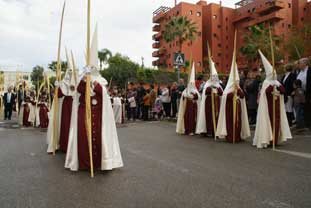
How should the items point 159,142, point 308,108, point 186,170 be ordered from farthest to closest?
point 308,108
point 159,142
point 186,170

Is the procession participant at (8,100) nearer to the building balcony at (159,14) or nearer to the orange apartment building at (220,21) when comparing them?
the orange apartment building at (220,21)

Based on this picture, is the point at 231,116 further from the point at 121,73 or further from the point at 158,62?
the point at 158,62

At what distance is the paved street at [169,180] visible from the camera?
4.15 m

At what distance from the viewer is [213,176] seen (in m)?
5.40

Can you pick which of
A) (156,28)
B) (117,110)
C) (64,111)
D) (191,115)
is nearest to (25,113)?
(117,110)

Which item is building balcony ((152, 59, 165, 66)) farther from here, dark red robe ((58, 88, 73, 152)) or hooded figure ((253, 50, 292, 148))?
dark red robe ((58, 88, 73, 152))

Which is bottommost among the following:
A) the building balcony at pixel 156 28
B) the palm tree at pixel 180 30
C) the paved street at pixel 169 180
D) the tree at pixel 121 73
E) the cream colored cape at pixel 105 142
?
the paved street at pixel 169 180

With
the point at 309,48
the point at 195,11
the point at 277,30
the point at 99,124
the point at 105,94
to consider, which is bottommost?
the point at 99,124

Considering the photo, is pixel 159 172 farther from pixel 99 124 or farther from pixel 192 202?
pixel 192 202

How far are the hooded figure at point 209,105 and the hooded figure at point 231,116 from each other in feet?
2.31

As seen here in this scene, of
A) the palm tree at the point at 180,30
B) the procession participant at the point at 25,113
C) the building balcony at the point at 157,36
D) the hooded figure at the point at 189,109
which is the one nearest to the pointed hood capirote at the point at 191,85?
the hooded figure at the point at 189,109

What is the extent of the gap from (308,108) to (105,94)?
285 inches

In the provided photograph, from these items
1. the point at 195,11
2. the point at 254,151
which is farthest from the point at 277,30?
the point at 254,151

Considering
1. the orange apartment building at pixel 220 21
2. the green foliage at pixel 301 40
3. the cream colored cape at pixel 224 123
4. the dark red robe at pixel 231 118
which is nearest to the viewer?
the dark red robe at pixel 231 118
